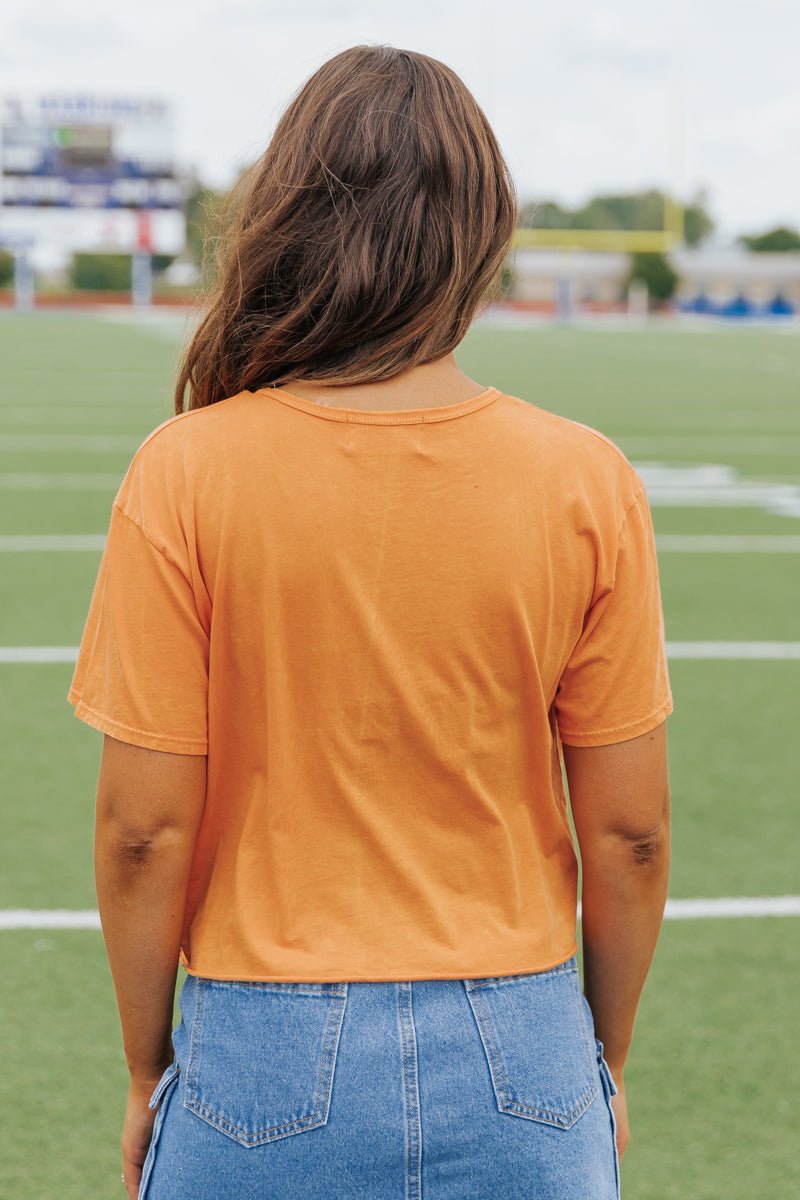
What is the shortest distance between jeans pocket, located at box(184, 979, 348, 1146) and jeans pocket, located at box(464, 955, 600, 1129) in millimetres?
138

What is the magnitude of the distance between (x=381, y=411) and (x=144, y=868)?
19.3 inches

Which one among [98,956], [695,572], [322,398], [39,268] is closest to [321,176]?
[322,398]

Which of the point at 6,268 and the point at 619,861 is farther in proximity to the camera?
the point at 6,268

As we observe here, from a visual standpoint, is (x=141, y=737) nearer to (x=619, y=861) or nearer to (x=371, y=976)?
(x=371, y=976)

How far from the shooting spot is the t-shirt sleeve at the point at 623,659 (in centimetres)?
140

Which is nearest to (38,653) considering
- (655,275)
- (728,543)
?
(728,543)

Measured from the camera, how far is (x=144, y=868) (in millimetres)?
1422

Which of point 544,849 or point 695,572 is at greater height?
point 544,849

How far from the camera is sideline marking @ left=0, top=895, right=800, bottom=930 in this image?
371cm

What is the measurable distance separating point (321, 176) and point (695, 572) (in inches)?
274

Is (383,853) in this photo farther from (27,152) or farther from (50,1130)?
(27,152)

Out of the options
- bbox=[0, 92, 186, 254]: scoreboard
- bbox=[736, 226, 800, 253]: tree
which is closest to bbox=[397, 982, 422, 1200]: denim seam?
bbox=[0, 92, 186, 254]: scoreboard

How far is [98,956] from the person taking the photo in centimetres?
354

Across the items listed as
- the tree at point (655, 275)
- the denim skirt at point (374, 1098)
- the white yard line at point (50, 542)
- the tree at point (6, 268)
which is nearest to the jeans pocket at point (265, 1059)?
the denim skirt at point (374, 1098)
